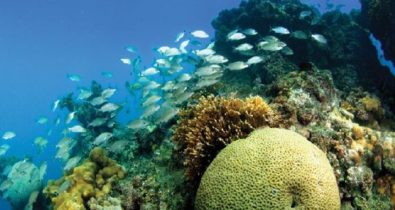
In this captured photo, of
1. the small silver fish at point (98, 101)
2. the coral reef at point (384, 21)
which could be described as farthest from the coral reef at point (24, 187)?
the coral reef at point (384, 21)

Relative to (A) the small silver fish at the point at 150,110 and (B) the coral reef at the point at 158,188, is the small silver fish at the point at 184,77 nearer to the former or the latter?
(A) the small silver fish at the point at 150,110

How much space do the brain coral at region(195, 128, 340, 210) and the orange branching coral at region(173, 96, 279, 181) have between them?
704mm

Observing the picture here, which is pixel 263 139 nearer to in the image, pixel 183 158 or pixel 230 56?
pixel 183 158

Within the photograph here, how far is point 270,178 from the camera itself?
480cm

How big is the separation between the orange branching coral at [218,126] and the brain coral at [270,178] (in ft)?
2.31

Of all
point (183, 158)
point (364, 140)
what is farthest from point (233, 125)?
point (364, 140)

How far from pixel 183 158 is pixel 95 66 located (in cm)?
10552

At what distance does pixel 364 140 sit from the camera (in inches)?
267

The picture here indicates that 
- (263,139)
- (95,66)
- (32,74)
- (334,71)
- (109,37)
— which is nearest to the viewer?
(263,139)

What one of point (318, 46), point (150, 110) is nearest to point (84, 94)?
point (150, 110)

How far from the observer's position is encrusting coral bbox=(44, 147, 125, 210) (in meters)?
7.22

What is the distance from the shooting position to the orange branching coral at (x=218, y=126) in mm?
6094

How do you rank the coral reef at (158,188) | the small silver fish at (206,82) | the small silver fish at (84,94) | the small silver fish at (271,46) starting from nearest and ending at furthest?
the coral reef at (158,188), the small silver fish at (206,82), the small silver fish at (271,46), the small silver fish at (84,94)

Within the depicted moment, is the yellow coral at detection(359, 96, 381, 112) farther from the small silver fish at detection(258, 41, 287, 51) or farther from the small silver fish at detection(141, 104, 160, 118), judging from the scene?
the small silver fish at detection(141, 104, 160, 118)
